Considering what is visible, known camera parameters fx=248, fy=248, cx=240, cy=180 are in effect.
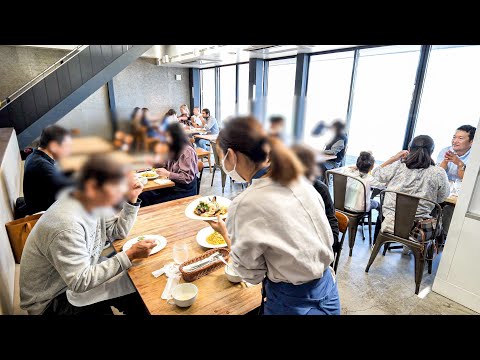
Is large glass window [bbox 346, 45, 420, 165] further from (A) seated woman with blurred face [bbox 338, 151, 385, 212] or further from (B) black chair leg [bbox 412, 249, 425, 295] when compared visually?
(B) black chair leg [bbox 412, 249, 425, 295]

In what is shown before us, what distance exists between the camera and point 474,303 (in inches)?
74.4

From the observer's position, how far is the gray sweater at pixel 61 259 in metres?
0.97

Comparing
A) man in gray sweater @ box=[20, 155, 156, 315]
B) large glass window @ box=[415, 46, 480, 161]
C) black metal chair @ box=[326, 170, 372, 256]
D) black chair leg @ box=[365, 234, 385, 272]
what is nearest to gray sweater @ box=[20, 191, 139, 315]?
man in gray sweater @ box=[20, 155, 156, 315]

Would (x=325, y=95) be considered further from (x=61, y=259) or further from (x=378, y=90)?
(x=61, y=259)

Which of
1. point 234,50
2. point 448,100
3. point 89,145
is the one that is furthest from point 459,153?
point 89,145

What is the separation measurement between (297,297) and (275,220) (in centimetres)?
35

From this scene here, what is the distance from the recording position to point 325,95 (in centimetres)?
79

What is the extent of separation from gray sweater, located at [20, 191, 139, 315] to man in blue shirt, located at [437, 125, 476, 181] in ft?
9.72

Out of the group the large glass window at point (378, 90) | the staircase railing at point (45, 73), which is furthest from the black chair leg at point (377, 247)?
the staircase railing at point (45, 73)

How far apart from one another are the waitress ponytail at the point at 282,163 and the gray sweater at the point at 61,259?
2.30ft

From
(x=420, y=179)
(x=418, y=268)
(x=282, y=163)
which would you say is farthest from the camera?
(x=420, y=179)

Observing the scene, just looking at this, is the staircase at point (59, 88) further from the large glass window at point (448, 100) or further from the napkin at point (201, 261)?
the large glass window at point (448, 100)
